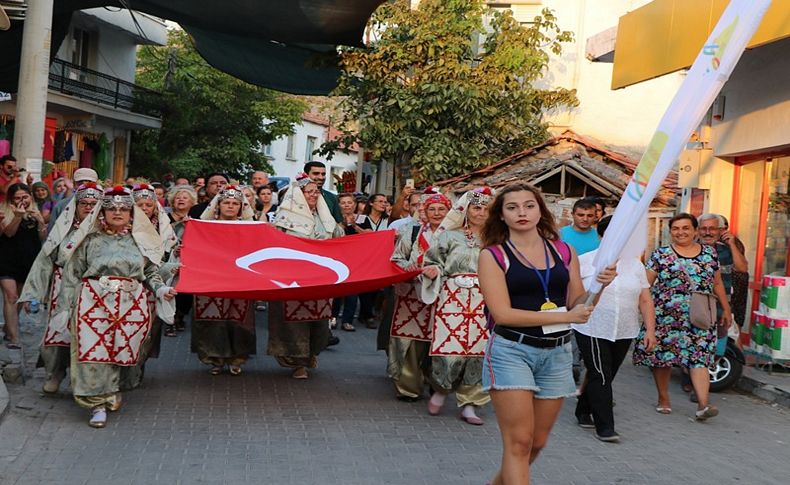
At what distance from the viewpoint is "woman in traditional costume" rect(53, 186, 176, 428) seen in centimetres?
758

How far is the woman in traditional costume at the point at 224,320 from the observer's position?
9508 millimetres

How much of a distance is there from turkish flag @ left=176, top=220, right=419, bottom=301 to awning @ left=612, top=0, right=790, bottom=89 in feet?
14.5

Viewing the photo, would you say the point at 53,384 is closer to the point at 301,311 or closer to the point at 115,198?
the point at 115,198

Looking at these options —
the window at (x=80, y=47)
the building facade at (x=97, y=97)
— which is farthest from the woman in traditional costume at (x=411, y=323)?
the window at (x=80, y=47)

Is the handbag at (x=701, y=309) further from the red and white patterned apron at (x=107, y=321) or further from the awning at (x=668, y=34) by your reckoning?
the red and white patterned apron at (x=107, y=321)

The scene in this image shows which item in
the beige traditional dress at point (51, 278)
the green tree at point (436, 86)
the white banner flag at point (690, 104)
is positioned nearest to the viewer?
the white banner flag at point (690, 104)

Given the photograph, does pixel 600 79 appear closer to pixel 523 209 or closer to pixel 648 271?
pixel 648 271

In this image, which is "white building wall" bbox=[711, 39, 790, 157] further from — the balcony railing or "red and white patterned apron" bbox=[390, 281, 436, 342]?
the balcony railing

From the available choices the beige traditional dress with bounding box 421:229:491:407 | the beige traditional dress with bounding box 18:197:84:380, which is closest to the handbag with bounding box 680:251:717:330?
the beige traditional dress with bounding box 421:229:491:407

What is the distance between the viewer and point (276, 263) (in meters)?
9.02

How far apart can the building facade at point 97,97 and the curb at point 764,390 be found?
21.3 m

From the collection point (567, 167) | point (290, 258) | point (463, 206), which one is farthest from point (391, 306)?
point (567, 167)

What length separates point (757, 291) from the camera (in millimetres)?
12984

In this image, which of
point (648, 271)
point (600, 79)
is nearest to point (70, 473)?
point (648, 271)
